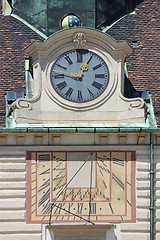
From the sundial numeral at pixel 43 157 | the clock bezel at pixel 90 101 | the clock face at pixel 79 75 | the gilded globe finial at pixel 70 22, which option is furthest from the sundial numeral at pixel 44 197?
the gilded globe finial at pixel 70 22

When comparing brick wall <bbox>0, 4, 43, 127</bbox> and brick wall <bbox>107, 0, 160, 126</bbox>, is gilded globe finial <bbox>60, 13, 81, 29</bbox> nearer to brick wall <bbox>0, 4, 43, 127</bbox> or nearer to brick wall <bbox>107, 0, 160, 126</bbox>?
brick wall <bbox>0, 4, 43, 127</bbox>

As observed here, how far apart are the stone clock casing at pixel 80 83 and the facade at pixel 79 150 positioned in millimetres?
30

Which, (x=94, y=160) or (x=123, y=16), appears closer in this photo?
(x=94, y=160)

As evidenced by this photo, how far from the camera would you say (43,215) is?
116 ft

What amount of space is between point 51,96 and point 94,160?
7.84 ft

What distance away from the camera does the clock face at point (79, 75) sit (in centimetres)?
3622

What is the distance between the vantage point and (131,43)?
1556 inches

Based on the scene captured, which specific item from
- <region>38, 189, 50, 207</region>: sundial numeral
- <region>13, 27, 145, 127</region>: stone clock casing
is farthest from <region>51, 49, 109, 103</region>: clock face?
<region>38, 189, 50, 207</region>: sundial numeral

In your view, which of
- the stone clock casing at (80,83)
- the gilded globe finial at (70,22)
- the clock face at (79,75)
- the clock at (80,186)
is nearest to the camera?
the clock at (80,186)

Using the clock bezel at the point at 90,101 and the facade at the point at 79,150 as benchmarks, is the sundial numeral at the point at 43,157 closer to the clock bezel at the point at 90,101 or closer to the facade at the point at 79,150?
the facade at the point at 79,150

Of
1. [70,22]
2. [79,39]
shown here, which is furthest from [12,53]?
[79,39]

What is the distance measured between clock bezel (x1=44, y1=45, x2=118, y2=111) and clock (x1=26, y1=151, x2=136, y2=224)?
148cm

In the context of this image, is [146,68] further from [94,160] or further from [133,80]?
[94,160]

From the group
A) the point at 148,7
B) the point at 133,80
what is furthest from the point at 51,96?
the point at 148,7
